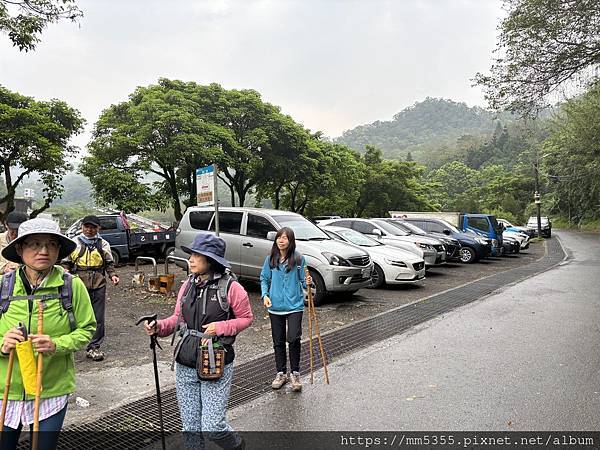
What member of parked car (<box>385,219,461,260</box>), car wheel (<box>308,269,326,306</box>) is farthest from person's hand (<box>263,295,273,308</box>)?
parked car (<box>385,219,461,260</box>)

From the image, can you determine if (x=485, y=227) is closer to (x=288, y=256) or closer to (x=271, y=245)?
(x=271, y=245)

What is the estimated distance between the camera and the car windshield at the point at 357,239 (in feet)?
40.4

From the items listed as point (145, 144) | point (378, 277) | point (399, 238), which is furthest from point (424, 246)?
point (145, 144)

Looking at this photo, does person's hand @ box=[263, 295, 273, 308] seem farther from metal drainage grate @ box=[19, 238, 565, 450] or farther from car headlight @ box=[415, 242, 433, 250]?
car headlight @ box=[415, 242, 433, 250]

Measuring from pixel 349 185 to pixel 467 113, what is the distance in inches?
5863

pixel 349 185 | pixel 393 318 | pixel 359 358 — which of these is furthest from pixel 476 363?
pixel 349 185

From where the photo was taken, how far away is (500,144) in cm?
9650

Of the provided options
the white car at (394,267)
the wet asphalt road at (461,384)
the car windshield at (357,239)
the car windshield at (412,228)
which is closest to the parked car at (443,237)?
the car windshield at (412,228)

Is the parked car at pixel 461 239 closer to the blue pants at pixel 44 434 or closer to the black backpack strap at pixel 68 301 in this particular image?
the black backpack strap at pixel 68 301

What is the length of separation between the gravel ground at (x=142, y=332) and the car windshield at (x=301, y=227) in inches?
55.6

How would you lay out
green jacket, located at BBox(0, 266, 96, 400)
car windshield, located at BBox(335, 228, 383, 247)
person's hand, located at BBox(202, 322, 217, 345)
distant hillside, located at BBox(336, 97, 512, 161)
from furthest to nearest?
distant hillside, located at BBox(336, 97, 512, 161) → car windshield, located at BBox(335, 228, 383, 247) → person's hand, located at BBox(202, 322, 217, 345) → green jacket, located at BBox(0, 266, 96, 400)

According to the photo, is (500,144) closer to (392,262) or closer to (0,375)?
(392,262)

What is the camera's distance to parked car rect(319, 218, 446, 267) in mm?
13375

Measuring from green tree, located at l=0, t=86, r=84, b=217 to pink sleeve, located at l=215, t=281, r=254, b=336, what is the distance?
15823 millimetres
